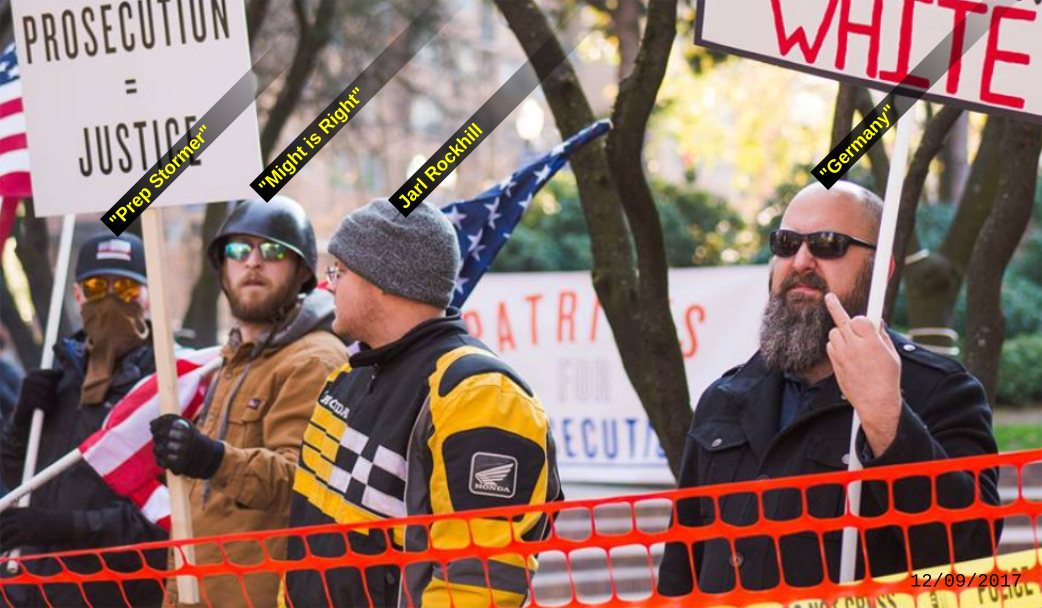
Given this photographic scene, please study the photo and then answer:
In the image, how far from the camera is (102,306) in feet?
19.2

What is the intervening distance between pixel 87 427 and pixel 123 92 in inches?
68.6

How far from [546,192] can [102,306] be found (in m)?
13.3

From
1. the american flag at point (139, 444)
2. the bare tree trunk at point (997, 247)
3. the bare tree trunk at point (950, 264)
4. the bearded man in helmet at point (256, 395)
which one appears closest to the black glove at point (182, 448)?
the bearded man in helmet at point (256, 395)

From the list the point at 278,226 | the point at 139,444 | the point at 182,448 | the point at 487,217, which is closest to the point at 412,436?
the point at 182,448

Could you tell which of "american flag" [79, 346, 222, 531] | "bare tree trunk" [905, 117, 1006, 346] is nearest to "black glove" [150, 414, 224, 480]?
"american flag" [79, 346, 222, 531]

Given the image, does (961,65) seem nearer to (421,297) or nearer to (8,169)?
(421,297)

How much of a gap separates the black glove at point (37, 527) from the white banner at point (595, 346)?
364cm

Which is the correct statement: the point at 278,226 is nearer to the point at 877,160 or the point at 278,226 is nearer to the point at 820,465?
the point at 820,465

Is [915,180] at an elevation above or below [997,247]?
above

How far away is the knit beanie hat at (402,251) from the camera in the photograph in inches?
156

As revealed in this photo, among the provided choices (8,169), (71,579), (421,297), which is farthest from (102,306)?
(71,579)

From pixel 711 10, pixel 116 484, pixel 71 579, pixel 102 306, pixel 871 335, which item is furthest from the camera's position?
pixel 102 306

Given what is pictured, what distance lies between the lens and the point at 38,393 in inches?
226

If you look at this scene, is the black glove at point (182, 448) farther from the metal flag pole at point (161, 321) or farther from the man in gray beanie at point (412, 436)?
the man in gray beanie at point (412, 436)
